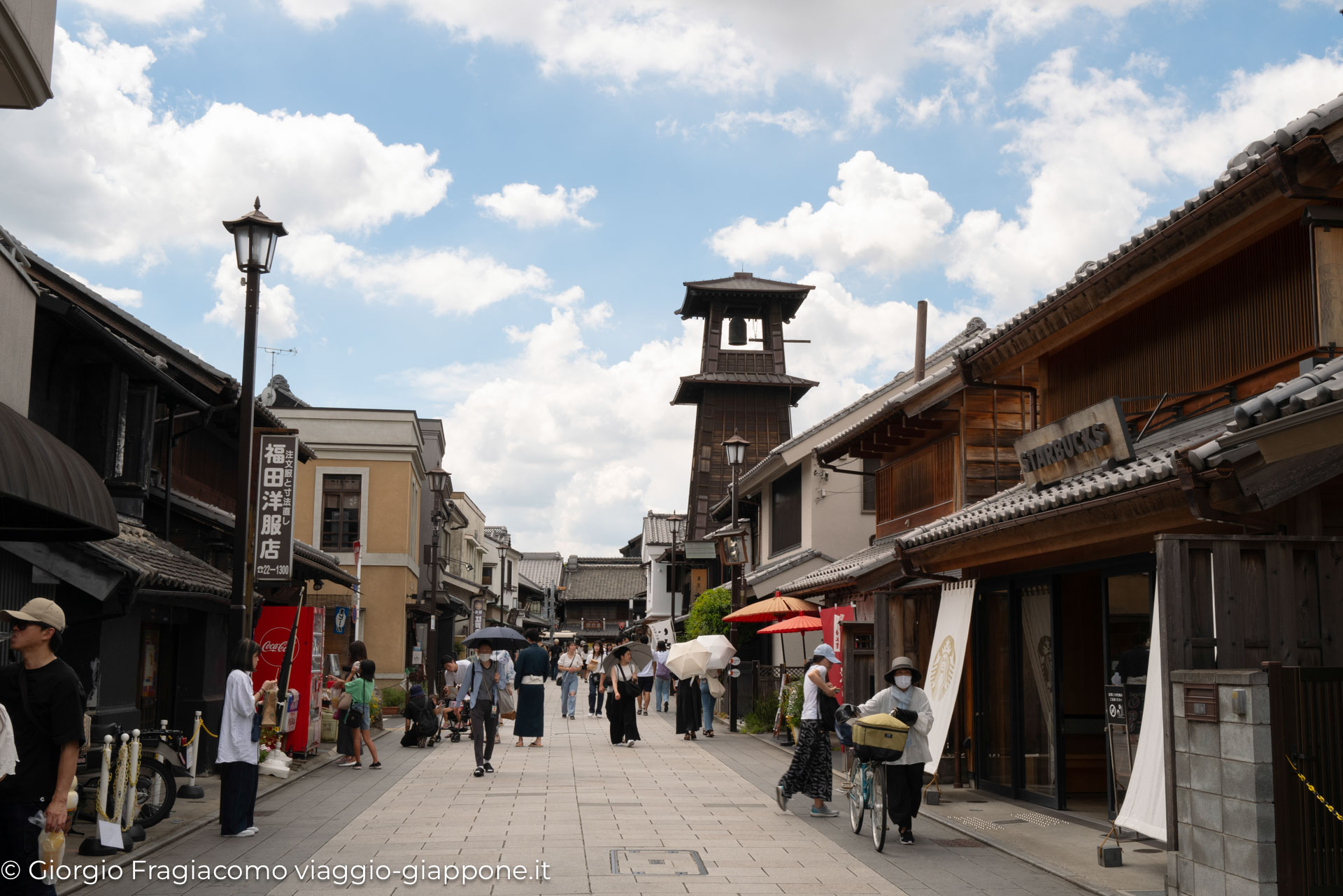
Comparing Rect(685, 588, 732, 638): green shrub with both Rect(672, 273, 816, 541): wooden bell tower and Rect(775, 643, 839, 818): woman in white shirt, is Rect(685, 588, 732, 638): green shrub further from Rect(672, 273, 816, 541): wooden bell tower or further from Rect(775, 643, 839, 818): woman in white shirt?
Rect(775, 643, 839, 818): woman in white shirt

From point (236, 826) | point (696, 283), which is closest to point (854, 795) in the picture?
point (236, 826)

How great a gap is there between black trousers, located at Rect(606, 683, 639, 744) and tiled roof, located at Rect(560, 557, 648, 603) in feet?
201

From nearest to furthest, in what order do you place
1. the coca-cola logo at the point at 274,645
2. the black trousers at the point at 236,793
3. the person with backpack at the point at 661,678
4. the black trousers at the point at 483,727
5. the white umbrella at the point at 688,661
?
the black trousers at the point at 236,793 → the black trousers at the point at 483,727 → the coca-cola logo at the point at 274,645 → the white umbrella at the point at 688,661 → the person with backpack at the point at 661,678

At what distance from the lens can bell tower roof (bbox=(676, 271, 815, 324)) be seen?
44406 millimetres

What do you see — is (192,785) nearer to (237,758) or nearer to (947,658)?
(237,758)

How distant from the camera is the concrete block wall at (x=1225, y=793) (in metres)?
7.04

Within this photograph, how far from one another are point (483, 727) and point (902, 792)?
7.56 metres

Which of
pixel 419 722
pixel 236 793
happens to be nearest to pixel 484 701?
pixel 419 722

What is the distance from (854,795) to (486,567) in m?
59.7

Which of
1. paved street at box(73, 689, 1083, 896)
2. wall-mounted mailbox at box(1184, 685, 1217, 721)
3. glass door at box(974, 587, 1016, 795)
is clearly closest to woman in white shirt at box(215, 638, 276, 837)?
paved street at box(73, 689, 1083, 896)

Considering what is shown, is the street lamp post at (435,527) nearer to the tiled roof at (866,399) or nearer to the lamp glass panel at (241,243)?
the tiled roof at (866,399)

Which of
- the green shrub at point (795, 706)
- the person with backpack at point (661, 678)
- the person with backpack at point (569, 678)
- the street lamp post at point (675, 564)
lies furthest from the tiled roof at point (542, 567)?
the green shrub at point (795, 706)

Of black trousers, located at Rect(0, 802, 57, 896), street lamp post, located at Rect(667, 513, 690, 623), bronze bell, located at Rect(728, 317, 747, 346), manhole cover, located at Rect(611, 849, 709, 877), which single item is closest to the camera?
black trousers, located at Rect(0, 802, 57, 896)

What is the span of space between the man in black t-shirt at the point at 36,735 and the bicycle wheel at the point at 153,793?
16.0 feet
